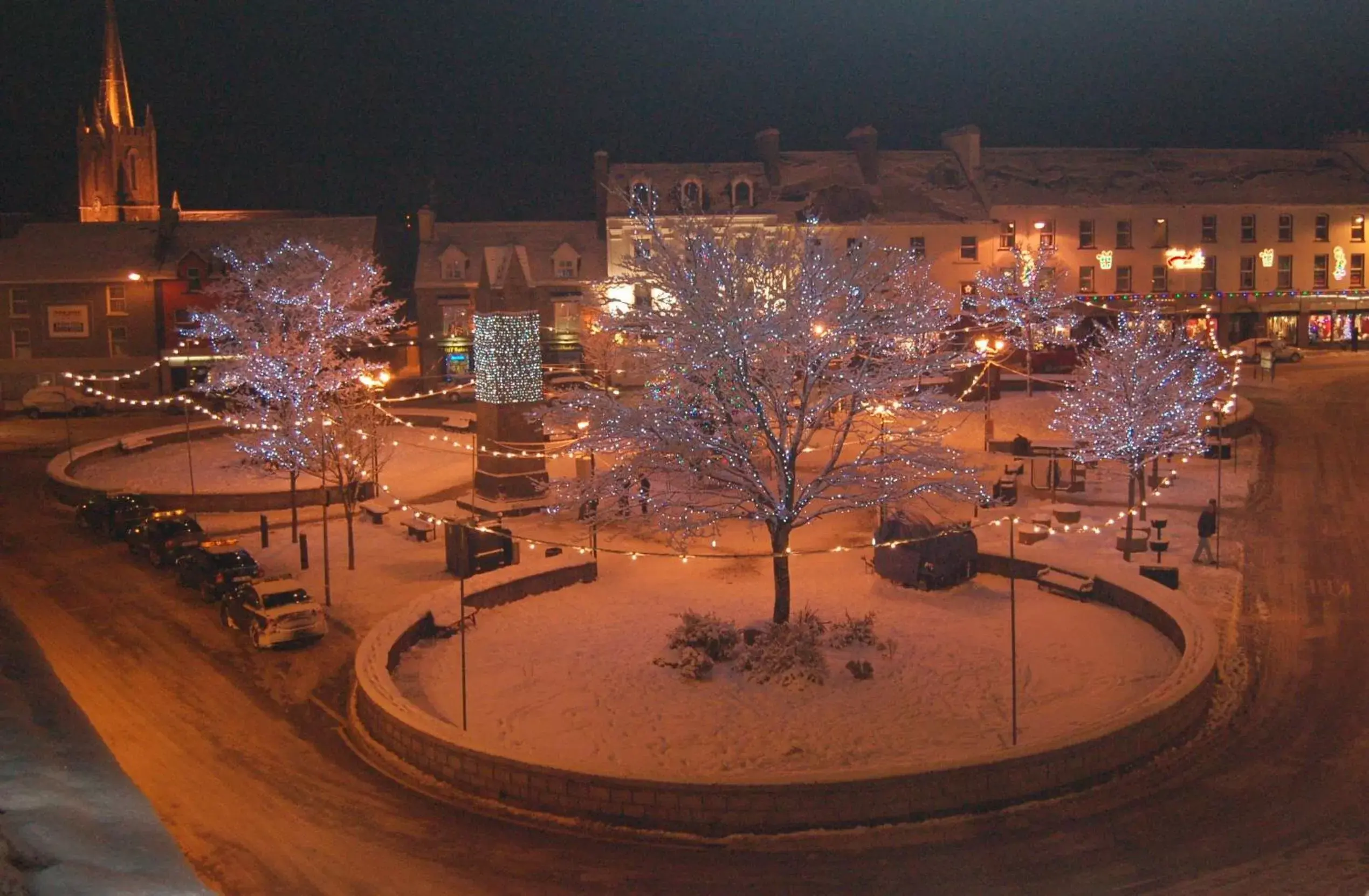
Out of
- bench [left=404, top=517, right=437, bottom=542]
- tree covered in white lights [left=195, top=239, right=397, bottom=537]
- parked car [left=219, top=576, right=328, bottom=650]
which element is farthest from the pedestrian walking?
tree covered in white lights [left=195, top=239, right=397, bottom=537]

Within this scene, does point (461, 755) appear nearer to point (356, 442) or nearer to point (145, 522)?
point (356, 442)

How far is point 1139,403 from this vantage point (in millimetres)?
27328

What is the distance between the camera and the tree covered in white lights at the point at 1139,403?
2736 centimetres

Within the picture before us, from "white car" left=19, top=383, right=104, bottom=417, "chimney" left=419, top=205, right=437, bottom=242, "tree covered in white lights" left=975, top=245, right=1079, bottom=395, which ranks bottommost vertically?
"white car" left=19, top=383, right=104, bottom=417

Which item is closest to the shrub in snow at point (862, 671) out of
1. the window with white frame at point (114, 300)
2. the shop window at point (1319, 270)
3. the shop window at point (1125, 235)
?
the shop window at point (1125, 235)

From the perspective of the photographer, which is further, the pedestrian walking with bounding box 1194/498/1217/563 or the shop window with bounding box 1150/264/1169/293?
the shop window with bounding box 1150/264/1169/293

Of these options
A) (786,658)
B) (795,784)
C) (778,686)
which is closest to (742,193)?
(786,658)

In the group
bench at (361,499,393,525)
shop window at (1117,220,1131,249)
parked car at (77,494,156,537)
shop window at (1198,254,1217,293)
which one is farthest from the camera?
shop window at (1198,254,1217,293)

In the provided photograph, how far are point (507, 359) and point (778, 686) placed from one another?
50.0 feet

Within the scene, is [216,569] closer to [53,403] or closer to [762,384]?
[762,384]

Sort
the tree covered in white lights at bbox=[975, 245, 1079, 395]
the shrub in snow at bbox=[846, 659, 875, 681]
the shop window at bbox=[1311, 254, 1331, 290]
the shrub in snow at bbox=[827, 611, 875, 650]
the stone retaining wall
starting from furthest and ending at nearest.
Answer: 1. the shop window at bbox=[1311, 254, 1331, 290]
2. the tree covered in white lights at bbox=[975, 245, 1079, 395]
3. the shrub in snow at bbox=[827, 611, 875, 650]
4. the shrub in snow at bbox=[846, 659, 875, 681]
5. the stone retaining wall

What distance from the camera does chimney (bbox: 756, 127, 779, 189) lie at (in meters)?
58.3

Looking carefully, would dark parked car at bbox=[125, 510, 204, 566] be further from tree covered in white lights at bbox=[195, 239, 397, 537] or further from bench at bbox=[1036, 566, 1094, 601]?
bench at bbox=[1036, 566, 1094, 601]

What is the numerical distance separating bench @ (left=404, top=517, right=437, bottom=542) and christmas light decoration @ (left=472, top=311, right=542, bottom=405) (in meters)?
4.00
